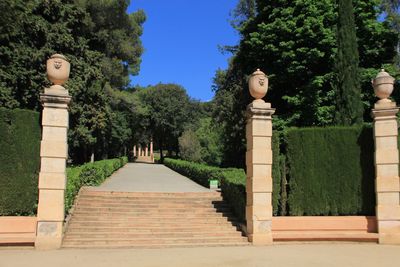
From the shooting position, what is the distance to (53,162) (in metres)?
10.5

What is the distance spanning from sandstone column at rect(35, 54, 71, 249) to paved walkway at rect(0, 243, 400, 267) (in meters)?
0.52

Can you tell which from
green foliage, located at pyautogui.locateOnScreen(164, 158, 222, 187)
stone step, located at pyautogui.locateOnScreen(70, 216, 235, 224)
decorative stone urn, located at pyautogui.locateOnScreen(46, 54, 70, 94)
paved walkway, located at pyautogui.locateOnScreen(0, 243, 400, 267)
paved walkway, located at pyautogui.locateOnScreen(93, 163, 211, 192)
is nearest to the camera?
paved walkway, located at pyautogui.locateOnScreen(0, 243, 400, 267)

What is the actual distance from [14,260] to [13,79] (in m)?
15.6

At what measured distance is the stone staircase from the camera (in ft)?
37.1

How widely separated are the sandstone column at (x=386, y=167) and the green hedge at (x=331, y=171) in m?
0.56

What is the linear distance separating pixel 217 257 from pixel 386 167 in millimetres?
5537

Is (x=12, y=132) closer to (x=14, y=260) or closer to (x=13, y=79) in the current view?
(x=14, y=260)

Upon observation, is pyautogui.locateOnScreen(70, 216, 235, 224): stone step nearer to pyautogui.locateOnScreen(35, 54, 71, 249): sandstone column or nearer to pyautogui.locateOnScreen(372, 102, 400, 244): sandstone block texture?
pyautogui.locateOnScreen(35, 54, 71, 249): sandstone column

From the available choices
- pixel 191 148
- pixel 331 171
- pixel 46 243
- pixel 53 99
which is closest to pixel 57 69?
pixel 53 99

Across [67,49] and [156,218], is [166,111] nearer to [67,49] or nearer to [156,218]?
[67,49]

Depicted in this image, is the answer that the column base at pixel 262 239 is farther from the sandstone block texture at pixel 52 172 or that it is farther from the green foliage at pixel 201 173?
the green foliage at pixel 201 173

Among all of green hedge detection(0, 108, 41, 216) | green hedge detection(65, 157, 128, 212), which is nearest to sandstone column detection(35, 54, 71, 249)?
green hedge detection(0, 108, 41, 216)

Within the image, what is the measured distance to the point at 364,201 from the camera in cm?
1221

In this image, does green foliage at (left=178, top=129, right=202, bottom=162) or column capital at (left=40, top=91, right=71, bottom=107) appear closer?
column capital at (left=40, top=91, right=71, bottom=107)
